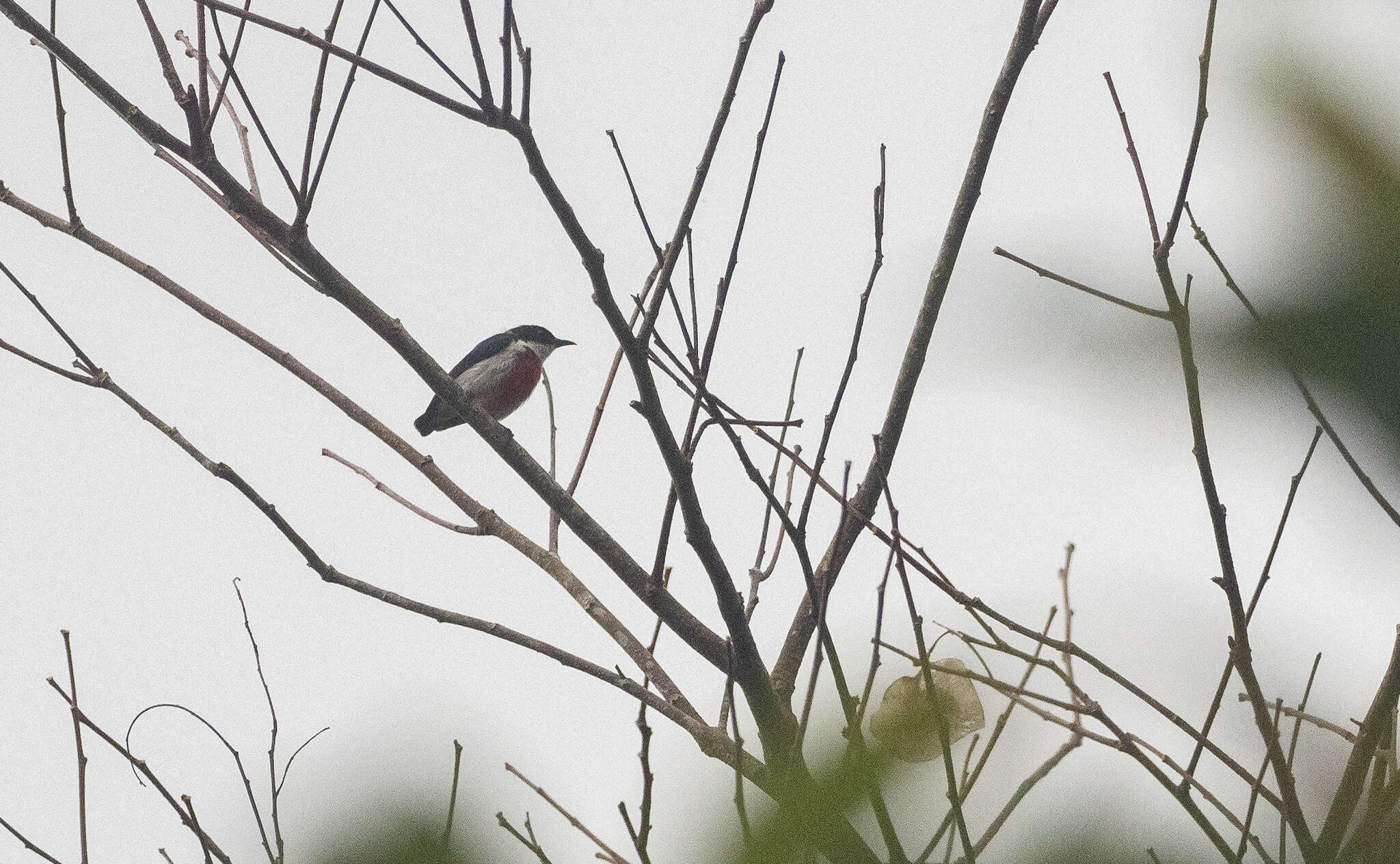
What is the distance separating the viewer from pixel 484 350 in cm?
887

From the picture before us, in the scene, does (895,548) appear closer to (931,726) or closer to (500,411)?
(931,726)

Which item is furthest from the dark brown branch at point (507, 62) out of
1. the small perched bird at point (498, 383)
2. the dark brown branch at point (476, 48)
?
the small perched bird at point (498, 383)

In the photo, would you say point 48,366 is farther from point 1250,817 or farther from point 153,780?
point 1250,817

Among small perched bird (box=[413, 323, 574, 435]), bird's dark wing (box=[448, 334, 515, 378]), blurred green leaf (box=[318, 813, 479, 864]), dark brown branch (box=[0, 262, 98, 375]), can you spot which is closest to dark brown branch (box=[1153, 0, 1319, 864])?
blurred green leaf (box=[318, 813, 479, 864])

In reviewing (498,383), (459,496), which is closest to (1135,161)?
(459,496)

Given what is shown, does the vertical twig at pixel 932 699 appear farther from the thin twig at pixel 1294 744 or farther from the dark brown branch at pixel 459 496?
the dark brown branch at pixel 459 496

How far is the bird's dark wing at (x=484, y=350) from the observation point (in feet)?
28.8

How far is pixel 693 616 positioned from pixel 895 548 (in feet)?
4.04

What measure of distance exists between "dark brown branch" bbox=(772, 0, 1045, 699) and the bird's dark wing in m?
5.98

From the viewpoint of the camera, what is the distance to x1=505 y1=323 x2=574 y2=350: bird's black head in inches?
360

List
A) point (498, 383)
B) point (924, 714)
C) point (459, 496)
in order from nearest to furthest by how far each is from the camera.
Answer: point (924, 714)
point (459, 496)
point (498, 383)

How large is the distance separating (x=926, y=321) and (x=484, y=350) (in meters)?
6.32

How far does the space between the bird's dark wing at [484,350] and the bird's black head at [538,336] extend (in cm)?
17

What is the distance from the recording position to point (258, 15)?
6.89 ft
